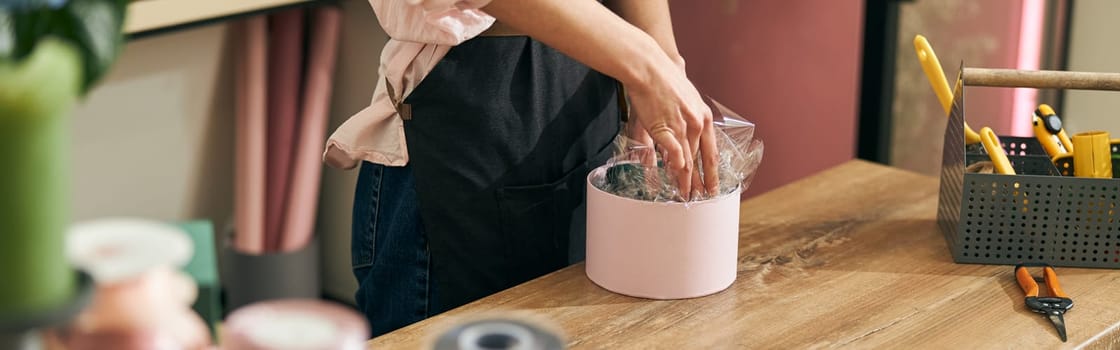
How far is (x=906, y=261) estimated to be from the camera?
1443 mm

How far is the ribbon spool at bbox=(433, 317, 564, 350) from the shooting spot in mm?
621

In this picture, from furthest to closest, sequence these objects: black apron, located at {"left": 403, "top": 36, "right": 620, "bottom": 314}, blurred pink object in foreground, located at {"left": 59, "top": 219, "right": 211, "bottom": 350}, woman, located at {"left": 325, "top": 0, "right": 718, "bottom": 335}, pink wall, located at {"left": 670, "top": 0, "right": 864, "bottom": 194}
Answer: pink wall, located at {"left": 670, "top": 0, "right": 864, "bottom": 194}
black apron, located at {"left": 403, "top": 36, "right": 620, "bottom": 314}
woman, located at {"left": 325, "top": 0, "right": 718, "bottom": 335}
blurred pink object in foreground, located at {"left": 59, "top": 219, "right": 211, "bottom": 350}

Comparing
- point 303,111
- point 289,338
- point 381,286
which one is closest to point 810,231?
point 381,286

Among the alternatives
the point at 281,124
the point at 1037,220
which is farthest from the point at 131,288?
the point at 281,124

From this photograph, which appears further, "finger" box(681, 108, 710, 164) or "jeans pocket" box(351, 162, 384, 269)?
"jeans pocket" box(351, 162, 384, 269)

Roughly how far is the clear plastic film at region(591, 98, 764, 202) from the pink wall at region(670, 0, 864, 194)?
160cm

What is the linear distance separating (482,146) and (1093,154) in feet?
2.40

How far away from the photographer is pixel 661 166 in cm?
135

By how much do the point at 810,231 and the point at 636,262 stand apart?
0.33 m

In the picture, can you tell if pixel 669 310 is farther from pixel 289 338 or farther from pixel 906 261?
pixel 289 338

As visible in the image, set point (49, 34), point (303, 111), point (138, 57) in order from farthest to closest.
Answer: point (303, 111), point (138, 57), point (49, 34)

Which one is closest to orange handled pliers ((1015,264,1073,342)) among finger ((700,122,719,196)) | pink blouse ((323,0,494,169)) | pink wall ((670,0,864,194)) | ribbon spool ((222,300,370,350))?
finger ((700,122,719,196))

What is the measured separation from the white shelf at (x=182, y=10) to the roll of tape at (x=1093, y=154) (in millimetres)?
1565

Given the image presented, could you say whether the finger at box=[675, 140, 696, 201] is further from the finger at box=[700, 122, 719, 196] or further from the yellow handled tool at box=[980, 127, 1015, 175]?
the yellow handled tool at box=[980, 127, 1015, 175]
